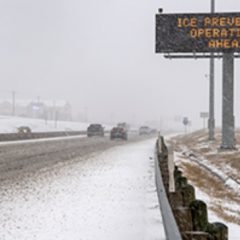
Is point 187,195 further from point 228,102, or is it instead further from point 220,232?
point 228,102

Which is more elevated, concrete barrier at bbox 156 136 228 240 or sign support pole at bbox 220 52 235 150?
sign support pole at bbox 220 52 235 150

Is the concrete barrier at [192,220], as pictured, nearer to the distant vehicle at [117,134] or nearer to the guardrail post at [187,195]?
the guardrail post at [187,195]

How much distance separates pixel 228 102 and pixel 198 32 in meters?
4.85

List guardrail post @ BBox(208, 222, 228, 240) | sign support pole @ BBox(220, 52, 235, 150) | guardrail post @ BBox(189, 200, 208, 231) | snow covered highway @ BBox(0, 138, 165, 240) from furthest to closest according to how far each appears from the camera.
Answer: sign support pole @ BBox(220, 52, 235, 150) → snow covered highway @ BBox(0, 138, 165, 240) → guardrail post @ BBox(189, 200, 208, 231) → guardrail post @ BBox(208, 222, 228, 240)

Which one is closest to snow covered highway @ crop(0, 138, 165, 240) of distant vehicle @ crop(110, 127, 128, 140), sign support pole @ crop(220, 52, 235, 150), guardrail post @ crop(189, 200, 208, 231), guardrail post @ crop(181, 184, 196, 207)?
guardrail post @ crop(181, 184, 196, 207)

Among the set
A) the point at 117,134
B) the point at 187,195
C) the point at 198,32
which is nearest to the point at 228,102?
the point at 198,32

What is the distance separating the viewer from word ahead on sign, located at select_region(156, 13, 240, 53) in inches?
1259

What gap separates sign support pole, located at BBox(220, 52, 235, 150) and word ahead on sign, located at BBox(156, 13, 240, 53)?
136 centimetres

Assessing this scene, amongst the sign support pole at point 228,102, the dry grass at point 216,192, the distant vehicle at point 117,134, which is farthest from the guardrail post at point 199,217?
the distant vehicle at point 117,134

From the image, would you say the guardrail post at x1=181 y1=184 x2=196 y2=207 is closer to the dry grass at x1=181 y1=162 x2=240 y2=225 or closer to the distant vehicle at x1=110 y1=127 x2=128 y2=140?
the dry grass at x1=181 y1=162 x2=240 y2=225

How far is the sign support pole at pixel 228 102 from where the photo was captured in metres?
33.3

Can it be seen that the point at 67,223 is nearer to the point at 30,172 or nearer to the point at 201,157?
the point at 30,172

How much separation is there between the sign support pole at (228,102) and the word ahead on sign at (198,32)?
1.36 metres

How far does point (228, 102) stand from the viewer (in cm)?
3384
